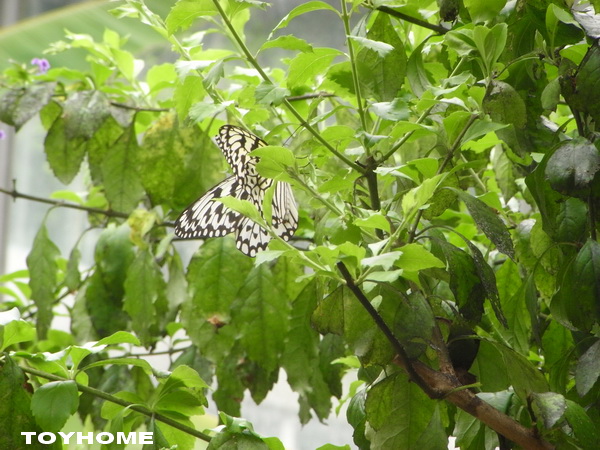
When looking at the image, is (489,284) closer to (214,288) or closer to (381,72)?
(381,72)

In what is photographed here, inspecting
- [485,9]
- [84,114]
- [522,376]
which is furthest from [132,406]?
[84,114]

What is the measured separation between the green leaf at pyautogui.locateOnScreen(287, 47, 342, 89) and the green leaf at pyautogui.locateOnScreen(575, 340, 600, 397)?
0.95 feet

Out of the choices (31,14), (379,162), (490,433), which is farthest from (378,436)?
(31,14)

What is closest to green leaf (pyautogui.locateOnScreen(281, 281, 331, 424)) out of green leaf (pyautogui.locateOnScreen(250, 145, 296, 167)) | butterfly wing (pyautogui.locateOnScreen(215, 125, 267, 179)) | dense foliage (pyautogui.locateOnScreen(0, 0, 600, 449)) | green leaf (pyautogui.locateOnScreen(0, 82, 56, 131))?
dense foliage (pyautogui.locateOnScreen(0, 0, 600, 449))

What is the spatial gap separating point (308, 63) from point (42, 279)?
58 centimetres

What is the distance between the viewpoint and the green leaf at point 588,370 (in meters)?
0.53

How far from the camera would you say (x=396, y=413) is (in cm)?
59

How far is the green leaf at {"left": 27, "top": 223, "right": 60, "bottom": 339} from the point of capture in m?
1.03

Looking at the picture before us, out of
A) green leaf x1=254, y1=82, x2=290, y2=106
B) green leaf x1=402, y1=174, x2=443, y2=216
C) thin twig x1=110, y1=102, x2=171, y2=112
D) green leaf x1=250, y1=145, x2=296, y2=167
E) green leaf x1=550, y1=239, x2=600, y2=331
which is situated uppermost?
thin twig x1=110, y1=102, x2=171, y2=112

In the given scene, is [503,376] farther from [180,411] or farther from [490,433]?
[180,411]

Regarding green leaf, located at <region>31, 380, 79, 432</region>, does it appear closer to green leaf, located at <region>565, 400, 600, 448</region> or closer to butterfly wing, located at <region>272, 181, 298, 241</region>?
butterfly wing, located at <region>272, 181, 298, 241</region>

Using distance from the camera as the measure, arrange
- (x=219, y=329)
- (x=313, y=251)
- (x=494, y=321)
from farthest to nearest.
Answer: (x=219, y=329) → (x=494, y=321) → (x=313, y=251)

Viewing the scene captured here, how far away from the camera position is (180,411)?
66cm

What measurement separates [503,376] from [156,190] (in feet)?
1.65
